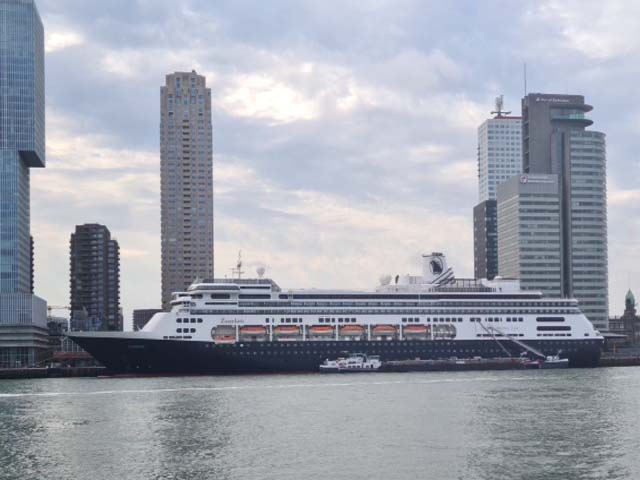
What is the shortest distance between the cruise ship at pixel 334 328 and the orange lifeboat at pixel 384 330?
0.47ft

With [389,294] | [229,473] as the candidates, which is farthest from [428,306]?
[229,473]

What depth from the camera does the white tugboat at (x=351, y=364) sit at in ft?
438

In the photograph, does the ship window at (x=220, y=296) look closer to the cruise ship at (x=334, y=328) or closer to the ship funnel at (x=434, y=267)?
the cruise ship at (x=334, y=328)

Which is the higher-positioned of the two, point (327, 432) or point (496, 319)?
point (496, 319)

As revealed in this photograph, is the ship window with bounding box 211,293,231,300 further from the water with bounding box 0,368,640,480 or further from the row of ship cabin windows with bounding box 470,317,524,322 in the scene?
the row of ship cabin windows with bounding box 470,317,524,322

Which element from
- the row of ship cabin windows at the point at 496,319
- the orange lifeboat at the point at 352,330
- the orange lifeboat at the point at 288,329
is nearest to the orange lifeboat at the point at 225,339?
the orange lifeboat at the point at 288,329

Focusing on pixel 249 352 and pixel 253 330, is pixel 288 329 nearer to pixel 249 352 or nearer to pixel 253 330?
pixel 253 330

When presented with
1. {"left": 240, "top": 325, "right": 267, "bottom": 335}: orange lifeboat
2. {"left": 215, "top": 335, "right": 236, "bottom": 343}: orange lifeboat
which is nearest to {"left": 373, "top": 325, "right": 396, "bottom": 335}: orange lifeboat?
{"left": 240, "top": 325, "right": 267, "bottom": 335}: orange lifeboat

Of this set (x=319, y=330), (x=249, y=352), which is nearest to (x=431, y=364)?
(x=319, y=330)

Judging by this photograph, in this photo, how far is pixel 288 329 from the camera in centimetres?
13575

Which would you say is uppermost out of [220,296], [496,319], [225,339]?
[220,296]

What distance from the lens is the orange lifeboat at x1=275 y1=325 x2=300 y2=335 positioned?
444ft

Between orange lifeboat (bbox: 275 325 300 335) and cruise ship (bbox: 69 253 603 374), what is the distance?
18 centimetres

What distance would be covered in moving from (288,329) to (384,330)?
14.1m
